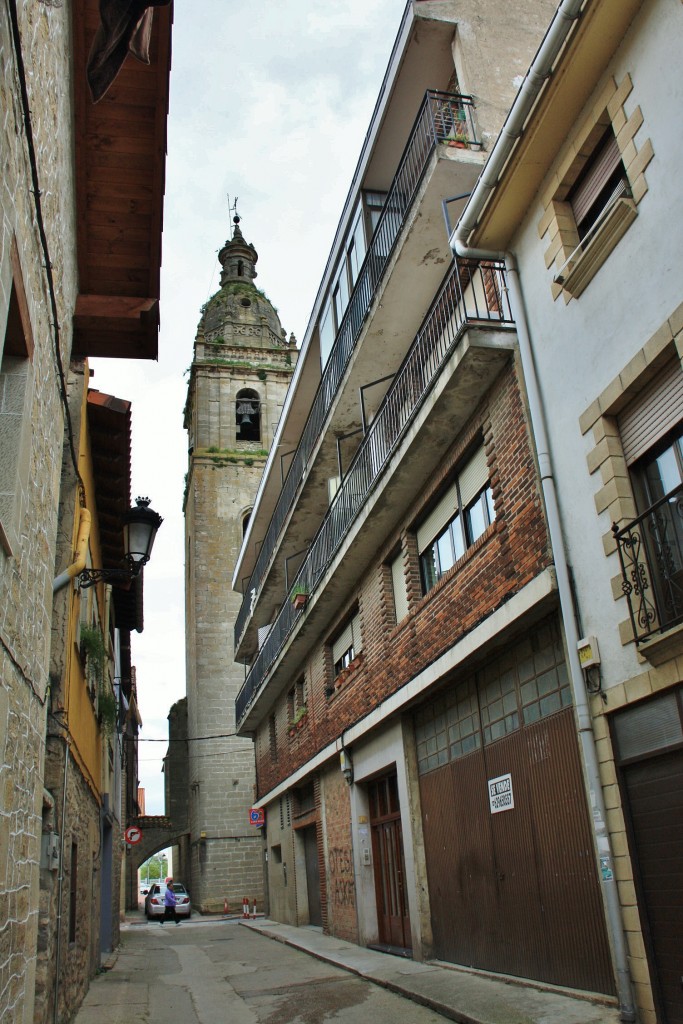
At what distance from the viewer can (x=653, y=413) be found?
6.41 metres

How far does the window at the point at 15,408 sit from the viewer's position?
452cm

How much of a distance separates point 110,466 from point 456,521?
14.8 feet

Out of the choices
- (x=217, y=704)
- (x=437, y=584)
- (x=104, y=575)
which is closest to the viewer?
(x=104, y=575)

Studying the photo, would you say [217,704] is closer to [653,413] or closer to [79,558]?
[79,558]

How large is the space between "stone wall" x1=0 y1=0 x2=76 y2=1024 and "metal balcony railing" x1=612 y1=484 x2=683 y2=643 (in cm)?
423

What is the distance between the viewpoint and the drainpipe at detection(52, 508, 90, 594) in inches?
282

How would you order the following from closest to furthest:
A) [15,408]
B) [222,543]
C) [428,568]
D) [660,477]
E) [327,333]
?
[15,408]
[660,477]
[428,568]
[327,333]
[222,543]

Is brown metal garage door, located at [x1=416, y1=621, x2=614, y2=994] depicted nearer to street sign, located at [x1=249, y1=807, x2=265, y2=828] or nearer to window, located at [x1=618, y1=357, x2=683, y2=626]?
window, located at [x1=618, y1=357, x2=683, y2=626]

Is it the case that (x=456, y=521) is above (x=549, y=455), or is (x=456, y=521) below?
above

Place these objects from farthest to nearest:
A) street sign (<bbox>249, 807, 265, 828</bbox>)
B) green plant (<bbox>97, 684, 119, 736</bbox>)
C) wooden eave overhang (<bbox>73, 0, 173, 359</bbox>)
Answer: street sign (<bbox>249, 807, 265, 828</bbox>), green plant (<bbox>97, 684, 119, 736</bbox>), wooden eave overhang (<bbox>73, 0, 173, 359</bbox>)

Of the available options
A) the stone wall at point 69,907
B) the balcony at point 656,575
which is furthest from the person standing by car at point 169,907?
the balcony at point 656,575

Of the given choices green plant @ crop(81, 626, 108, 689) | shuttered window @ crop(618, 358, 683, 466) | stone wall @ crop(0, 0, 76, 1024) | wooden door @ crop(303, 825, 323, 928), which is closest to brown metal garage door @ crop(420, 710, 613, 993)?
shuttered window @ crop(618, 358, 683, 466)

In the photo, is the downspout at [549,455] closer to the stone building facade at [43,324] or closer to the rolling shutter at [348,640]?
the stone building facade at [43,324]

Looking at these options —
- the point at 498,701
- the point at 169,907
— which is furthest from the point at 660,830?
the point at 169,907
